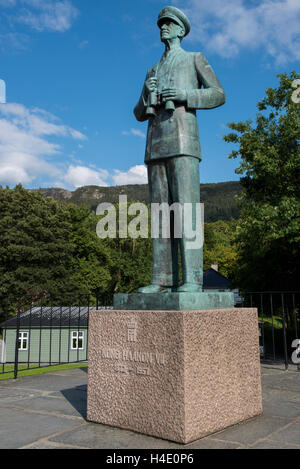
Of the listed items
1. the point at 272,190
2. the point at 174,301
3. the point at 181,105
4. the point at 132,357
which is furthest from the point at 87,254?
the point at 174,301

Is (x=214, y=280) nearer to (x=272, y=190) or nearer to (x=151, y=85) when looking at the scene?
(x=272, y=190)

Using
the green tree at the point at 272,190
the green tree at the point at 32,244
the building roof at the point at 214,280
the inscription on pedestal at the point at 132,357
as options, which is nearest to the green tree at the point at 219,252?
the building roof at the point at 214,280

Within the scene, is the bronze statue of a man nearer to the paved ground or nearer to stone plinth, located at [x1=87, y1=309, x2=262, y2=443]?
stone plinth, located at [x1=87, y1=309, x2=262, y2=443]

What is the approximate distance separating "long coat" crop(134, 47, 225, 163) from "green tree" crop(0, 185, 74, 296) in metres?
27.1

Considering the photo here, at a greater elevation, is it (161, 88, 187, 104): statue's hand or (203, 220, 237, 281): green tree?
(203, 220, 237, 281): green tree

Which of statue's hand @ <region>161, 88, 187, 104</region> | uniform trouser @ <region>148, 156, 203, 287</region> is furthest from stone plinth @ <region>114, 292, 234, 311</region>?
statue's hand @ <region>161, 88, 187, 104</region>

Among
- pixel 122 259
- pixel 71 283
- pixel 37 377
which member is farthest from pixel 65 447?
pixel 122 259

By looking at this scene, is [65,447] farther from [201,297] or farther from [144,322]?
[201,297]

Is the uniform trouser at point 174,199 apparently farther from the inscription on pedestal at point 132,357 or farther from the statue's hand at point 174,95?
the inscription on pedestal at point 132,357

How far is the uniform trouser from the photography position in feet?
13.7

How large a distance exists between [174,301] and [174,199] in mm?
1188

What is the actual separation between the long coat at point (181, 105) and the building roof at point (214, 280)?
4794 cm

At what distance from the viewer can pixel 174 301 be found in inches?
144
